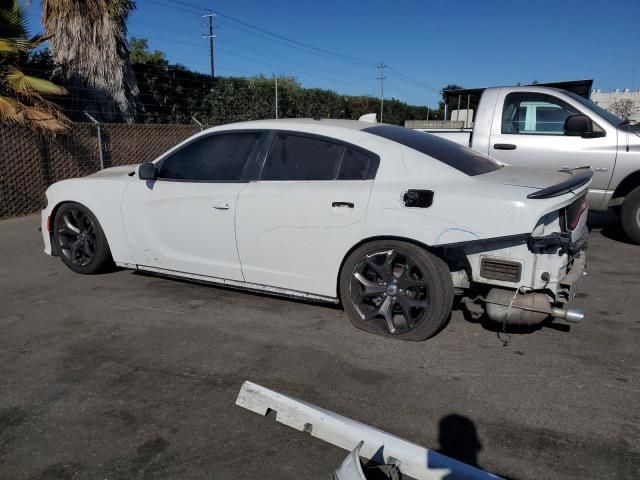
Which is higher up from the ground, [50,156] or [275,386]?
[50,156]

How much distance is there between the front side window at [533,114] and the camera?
686 centimetres

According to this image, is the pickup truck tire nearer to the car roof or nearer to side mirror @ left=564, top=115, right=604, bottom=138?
side mirror @ left=564, top=115, right=604, bottom=138

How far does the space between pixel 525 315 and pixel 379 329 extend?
3.30ft

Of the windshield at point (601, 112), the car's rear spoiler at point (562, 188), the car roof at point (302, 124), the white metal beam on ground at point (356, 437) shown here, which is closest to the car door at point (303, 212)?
the car roof at point (302, 124)

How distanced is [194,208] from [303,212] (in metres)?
1.06

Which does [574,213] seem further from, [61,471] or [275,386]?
[61,471]

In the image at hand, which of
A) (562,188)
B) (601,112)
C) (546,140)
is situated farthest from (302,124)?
(601,112)

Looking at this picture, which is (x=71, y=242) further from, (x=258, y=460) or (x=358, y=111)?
(x=358, y=111)

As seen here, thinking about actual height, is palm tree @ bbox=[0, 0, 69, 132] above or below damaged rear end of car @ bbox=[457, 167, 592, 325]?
above

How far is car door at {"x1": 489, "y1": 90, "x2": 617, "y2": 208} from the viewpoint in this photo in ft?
21.5

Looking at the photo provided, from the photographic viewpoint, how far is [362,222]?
3.80 meters

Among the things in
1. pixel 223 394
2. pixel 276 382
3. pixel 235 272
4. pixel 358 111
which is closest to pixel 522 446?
pixel 276 382

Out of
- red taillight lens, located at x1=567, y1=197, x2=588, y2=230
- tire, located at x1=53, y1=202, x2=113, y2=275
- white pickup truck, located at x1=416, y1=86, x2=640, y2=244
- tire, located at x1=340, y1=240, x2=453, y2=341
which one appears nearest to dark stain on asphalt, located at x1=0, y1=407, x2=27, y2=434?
tire, located at x1=340, y1=240, x2=453, y2=341

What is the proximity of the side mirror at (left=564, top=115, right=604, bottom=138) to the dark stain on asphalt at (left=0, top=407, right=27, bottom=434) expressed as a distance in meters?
6.27
